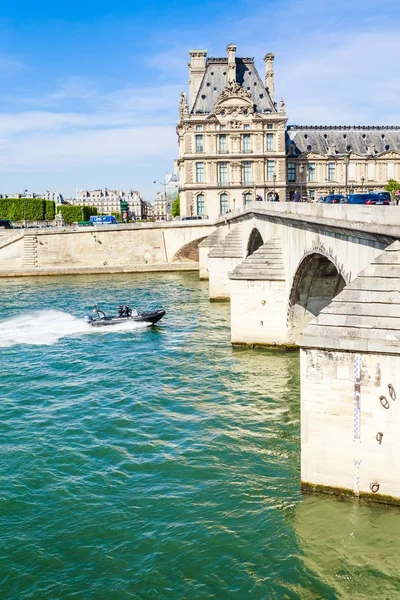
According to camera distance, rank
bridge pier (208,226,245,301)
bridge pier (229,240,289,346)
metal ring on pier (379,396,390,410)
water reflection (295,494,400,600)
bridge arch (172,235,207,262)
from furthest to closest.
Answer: bridge arch (172,235,207,262), bridge pier (208,226,245,301), bridge pier (229,240,289,346), metal ring on pier (379,396,390,410), water reflection (295,494,400,600)

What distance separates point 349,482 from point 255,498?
7.93 ft

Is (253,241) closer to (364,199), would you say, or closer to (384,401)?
(364,199)

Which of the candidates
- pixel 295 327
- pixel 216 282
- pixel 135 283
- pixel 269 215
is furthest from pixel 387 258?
pixel 135 283

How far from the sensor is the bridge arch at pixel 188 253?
7375 centimetres

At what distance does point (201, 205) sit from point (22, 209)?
29919 mm

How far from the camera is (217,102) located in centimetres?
8344

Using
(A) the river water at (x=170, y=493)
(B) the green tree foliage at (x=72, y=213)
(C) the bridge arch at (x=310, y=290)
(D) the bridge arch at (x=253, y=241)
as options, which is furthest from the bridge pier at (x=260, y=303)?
(B) the green tree foliage at (x=72, y=213)

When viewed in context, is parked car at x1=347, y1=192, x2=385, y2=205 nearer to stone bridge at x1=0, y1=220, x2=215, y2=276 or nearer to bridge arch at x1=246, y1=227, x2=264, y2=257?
bridge arch at x1=246, y1=227, x2=264, y2=257

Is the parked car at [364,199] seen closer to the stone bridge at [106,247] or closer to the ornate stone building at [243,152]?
the stone bridge at [106,247]

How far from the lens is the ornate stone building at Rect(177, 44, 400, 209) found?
8431 centimetres

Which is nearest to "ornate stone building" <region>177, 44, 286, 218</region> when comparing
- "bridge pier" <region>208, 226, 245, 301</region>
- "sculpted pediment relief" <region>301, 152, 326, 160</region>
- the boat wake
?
"sculpted pediment relief" <region>301, 152, 326, 160</region>

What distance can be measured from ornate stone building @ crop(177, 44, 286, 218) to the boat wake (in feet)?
157

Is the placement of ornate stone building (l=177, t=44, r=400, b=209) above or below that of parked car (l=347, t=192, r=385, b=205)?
above

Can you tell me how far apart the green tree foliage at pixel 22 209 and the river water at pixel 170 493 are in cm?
7172
